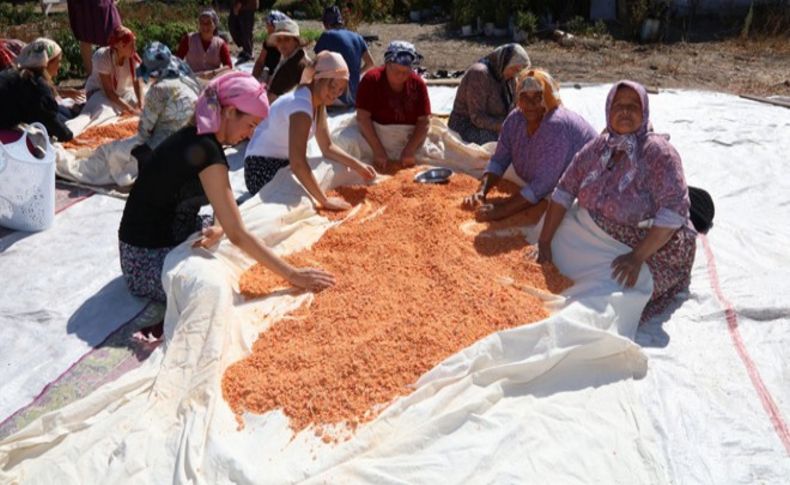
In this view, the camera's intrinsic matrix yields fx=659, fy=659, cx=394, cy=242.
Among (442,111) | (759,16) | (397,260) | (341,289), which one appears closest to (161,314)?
(341,289)

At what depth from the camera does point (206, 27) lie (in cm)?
628

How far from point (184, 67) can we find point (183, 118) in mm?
577

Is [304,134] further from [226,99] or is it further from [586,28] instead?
[586,28]

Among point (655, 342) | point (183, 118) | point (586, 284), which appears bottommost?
point (655, 342)

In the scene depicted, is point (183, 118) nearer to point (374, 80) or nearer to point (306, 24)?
point (374, 80)

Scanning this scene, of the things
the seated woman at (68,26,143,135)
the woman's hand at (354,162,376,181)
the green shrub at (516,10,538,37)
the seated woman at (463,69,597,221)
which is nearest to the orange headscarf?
the seated woman at (463,69,597,221)

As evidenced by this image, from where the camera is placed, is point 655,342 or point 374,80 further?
point 374,80

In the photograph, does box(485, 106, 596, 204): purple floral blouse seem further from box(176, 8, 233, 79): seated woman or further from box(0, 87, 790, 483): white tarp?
box(176, 8, 233, 79): seated woman

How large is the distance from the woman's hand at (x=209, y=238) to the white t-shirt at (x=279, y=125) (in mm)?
892

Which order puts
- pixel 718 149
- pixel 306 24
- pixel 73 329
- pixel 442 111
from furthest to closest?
1. pixel 306 24
2. pixel 442 111
3. pixel 718 149
4. pixel 73 329

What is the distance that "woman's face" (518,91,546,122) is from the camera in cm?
326

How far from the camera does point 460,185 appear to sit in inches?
150

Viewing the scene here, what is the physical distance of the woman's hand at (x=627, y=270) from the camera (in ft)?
8.50

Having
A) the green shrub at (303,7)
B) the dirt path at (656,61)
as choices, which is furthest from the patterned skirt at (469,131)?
the green shrub at (303,7)
